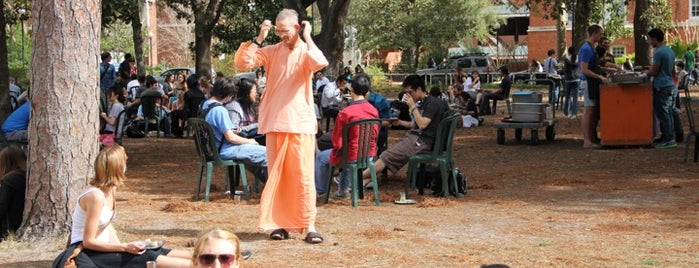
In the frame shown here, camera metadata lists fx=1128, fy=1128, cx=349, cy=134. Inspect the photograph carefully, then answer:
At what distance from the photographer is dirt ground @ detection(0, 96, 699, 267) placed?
8297mm

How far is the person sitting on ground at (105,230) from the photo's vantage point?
6.60 metres

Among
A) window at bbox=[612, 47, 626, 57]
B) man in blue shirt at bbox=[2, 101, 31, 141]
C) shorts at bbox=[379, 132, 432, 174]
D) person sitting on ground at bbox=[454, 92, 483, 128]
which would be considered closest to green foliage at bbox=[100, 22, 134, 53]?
window at bbox=[612, 47, 626, 57]

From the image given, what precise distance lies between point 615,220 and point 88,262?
5.28m

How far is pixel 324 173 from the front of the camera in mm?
11977

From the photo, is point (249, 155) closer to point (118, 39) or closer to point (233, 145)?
point (233, 145)

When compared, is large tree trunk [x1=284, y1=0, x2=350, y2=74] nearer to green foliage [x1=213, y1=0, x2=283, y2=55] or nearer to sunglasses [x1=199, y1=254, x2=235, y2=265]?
green foliage [x1=213, y1=0, x2=283, y2=55]

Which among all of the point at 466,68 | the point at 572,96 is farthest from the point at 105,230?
the point at 466,68

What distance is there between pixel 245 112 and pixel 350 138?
6.50 feet

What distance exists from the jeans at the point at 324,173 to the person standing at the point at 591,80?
612cm

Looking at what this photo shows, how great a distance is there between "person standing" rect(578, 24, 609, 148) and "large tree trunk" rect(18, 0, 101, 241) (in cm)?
960

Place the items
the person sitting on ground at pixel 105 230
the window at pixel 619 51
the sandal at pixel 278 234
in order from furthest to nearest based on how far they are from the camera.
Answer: the window at pixel 619 51 → the sandal at pixel 278 234 → the person sitting on ground at pixel 105 230

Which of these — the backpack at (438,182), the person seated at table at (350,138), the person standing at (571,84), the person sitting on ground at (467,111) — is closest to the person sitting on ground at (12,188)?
the person seated at table at (350,138)

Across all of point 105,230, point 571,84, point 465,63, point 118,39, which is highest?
point 118,39

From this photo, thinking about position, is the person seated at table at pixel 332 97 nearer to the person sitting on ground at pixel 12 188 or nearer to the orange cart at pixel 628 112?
the orange cart at pixel 628 112
